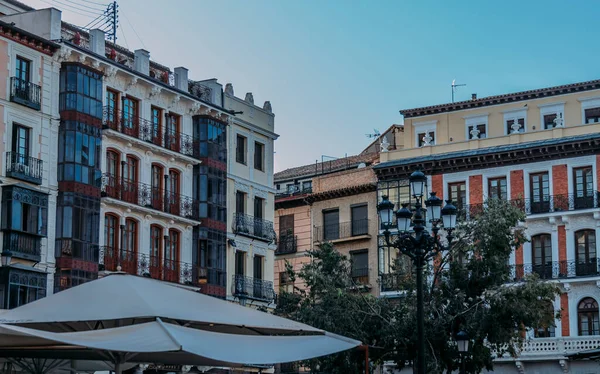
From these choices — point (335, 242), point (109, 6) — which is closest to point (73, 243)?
point (109, 6)

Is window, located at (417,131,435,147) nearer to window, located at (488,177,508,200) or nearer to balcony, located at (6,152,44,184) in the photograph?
window, located at (488,177,508,200)

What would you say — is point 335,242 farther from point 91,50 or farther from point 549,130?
point 91,50

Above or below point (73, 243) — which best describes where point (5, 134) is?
above

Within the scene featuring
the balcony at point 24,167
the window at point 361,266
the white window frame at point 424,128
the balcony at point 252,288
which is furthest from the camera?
the window at point 361,266

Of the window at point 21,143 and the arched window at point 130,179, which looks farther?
the arched window at point 130,179

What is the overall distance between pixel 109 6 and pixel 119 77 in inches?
237

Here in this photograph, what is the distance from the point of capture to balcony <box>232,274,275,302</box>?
1815 inches

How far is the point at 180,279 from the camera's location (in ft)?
140

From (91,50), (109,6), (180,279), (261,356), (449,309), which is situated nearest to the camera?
(261,356)

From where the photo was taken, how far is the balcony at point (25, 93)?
119 ft

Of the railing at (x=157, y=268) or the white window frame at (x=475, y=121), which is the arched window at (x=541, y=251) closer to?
the white window frame at (x=475, y=121)

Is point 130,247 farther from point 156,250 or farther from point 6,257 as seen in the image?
point 6,257

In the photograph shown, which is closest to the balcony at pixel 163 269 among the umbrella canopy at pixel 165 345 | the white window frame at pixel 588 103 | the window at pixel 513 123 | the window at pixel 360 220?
the window at pixel 360 220

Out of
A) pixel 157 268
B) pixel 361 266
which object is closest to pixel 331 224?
pixel 361 266
